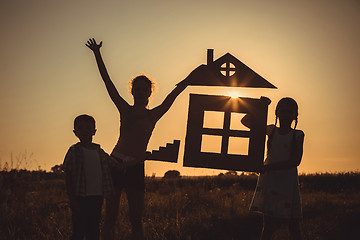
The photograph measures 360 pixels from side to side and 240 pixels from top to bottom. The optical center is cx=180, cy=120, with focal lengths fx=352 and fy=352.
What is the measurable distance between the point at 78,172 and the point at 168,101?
1330mm

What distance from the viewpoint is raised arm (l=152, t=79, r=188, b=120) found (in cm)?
417

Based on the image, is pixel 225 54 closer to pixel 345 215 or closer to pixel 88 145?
pixel 88 145

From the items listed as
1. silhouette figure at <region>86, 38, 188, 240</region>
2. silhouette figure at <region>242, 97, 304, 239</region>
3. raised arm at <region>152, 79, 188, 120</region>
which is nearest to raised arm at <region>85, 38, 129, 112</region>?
silhouette figure at <region>86, 38, 188, 240</region>

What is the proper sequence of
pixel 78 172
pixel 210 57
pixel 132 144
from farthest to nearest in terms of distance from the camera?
pixel 210 57
pixel 132 144
pixel 78 172

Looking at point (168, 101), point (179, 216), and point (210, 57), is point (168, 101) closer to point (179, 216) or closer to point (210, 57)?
point (210, 57)

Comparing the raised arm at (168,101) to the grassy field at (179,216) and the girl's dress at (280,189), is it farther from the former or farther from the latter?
the grassy field at (179,216)

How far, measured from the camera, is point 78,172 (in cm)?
363

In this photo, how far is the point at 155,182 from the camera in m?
10.9

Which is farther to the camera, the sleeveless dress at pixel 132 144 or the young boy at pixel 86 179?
the sleeveless dress at pixel 132 144

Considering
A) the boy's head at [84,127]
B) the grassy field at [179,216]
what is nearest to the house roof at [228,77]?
the boy's head at [84,127]

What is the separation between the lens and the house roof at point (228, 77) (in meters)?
4.41

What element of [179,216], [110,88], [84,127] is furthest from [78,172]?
[179,216]

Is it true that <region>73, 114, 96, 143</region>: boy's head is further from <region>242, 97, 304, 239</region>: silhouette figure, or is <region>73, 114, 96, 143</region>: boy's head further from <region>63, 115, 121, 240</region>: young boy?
<region>242, 97, 304, 239</region>: silhouette figure

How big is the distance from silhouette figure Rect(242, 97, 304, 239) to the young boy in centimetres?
177
